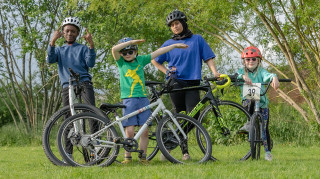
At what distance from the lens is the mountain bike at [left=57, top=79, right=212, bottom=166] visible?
18.2 ft

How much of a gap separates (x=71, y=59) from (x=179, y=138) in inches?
67.1

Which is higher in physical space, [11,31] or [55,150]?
[11,31]

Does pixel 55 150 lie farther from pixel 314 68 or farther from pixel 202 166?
pixel 314 68

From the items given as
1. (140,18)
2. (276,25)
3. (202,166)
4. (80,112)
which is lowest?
(202,166)

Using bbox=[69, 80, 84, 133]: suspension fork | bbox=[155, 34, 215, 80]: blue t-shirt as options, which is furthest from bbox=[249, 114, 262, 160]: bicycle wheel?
bbox=[69, 80, 84, 133]: suspension fork

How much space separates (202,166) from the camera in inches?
215

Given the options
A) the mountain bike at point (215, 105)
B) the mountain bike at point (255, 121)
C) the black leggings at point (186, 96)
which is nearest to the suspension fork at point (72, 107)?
the black leggings at point (186, 96)

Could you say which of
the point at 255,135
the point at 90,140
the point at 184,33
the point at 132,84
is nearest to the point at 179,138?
the point at 132,84

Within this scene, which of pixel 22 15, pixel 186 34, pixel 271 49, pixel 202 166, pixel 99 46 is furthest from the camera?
pixel 22 15

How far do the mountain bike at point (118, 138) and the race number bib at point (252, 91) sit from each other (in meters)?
0.82

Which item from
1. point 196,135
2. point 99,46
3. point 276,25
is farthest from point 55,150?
point 99,46

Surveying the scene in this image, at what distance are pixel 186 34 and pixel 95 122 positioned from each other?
179 cm

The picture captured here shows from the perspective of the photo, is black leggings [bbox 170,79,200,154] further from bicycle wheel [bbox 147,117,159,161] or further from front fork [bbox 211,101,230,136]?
bicycle wheel [bbox 147,117,159,161]

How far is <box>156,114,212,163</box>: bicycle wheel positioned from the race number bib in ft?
2.61
